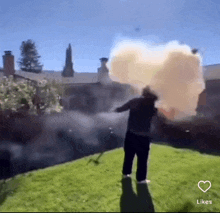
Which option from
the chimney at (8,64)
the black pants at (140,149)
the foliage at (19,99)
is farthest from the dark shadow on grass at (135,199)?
the chimney at (8,64)

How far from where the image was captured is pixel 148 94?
323 cm

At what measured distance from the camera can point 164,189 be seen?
3.04 meters

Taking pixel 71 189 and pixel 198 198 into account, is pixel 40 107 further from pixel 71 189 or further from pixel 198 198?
pixel 198 198

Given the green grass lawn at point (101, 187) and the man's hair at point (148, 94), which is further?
the man's hair at point (148, 94)

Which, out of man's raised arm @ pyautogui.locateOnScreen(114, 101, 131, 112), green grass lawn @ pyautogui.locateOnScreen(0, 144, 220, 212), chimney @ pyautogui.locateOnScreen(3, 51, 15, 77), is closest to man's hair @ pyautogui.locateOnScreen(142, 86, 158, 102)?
man's raised arm @ pyautogui.locateOnScreen(114, 101, 131, 112)

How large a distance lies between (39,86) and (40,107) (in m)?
2.60

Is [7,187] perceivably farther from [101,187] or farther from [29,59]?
[29,59]

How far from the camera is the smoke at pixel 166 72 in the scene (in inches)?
114

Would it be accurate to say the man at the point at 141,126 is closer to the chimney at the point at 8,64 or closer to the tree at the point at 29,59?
the chimney at the point at 8,64

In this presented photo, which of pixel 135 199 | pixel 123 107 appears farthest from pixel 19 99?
pixel 135 199

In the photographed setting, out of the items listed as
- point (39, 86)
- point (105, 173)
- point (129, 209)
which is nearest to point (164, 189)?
point (129, 209)

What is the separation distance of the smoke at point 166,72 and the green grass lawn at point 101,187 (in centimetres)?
121

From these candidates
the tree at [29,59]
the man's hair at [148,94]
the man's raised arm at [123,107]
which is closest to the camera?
the man's hair at [148,94]

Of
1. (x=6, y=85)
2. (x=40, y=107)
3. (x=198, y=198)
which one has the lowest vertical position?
(x=198, y=198)
